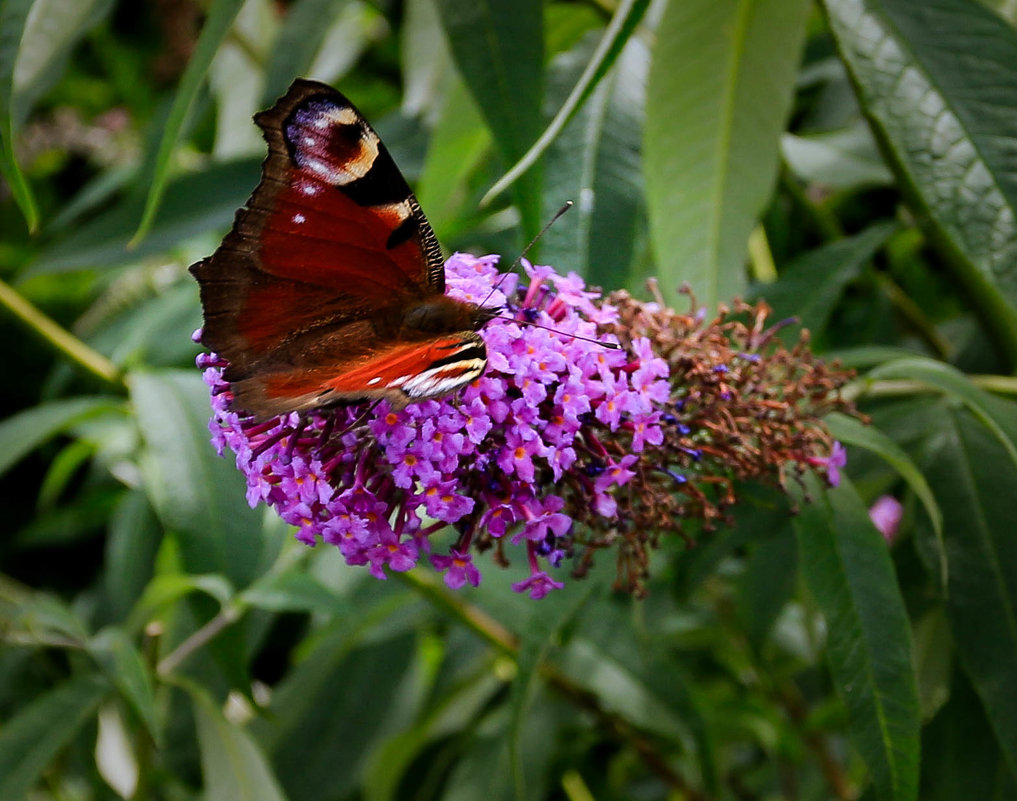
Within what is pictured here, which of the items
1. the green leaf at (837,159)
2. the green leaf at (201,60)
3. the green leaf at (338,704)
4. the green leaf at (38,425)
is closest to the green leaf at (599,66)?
the green leaf at (201,60)

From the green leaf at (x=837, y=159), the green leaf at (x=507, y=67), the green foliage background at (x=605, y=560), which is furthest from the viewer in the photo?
the green leaf at (x=837, y=159)

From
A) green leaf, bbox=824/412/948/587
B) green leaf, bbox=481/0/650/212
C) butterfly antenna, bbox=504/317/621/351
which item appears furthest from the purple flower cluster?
green leaf, bbox=824/412/948/587

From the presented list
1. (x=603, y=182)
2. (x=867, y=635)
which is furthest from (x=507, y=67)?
(x=867, y=635)

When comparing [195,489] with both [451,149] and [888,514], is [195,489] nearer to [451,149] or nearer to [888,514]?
[451,149]

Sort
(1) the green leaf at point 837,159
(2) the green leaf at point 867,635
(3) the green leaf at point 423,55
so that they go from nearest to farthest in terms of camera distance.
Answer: (2) the green leaf at point 867,635 → (1) the green leaf at point 837,159 → (3) the green leaf at point 423,55

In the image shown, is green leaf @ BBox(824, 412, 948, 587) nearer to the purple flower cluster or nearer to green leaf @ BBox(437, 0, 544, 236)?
the purple flower cluster

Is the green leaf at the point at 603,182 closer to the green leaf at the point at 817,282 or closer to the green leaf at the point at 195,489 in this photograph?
the green leaf at the point at 817,282
